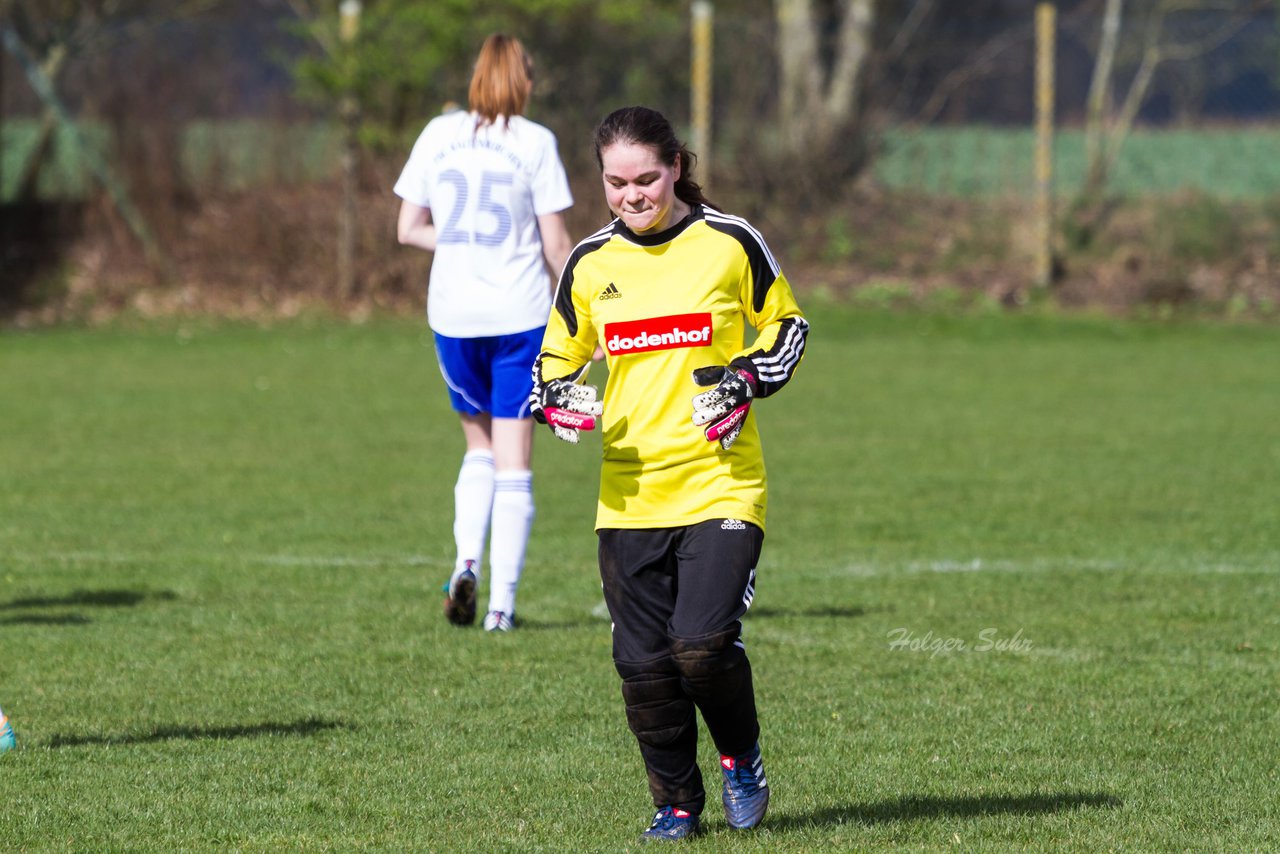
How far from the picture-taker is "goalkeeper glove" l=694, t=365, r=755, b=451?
4.29 m

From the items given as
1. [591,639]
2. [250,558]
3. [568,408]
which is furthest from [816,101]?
[568,408]

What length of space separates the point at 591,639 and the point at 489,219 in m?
1.65

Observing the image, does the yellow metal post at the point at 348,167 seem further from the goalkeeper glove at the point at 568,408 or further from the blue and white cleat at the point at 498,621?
the goalkeeper glove at the point at 568,408

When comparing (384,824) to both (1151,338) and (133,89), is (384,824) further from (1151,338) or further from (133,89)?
(133,89)

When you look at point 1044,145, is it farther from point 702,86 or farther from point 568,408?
point 568,408

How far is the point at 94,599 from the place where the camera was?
25.2ft

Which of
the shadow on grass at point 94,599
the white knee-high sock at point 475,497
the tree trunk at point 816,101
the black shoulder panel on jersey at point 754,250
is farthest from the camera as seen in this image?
the tree trunk at point 816,101

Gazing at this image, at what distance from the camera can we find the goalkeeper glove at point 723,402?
4289 mm

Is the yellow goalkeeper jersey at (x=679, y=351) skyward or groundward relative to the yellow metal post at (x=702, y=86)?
groundward

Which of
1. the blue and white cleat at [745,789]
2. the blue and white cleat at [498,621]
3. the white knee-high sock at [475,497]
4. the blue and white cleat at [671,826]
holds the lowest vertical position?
the blue and white cleat at [498,621]

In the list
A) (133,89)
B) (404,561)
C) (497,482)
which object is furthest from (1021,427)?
(133,89)

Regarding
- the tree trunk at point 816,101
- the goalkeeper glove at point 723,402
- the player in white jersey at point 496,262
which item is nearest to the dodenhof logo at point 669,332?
the goalkeeper glove at point 723,402

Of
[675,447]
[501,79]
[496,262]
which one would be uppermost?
[501,79]

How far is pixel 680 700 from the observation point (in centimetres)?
448
